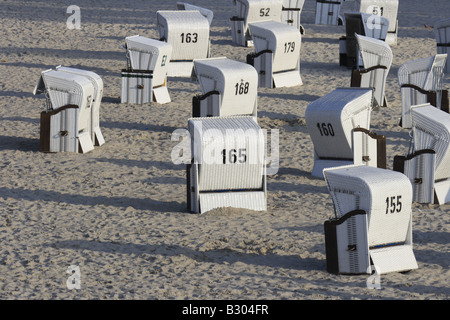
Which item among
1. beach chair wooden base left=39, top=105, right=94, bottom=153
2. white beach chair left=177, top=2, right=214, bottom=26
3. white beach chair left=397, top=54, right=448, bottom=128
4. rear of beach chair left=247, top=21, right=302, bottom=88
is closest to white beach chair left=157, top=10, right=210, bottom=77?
rear of beach chair left=247, top=21, right=302, bottom=88

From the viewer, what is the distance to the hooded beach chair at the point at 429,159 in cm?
1424

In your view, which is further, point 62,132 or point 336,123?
point 62,132

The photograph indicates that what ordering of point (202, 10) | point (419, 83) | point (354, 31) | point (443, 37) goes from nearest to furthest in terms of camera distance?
1. point (419, 83)
2. point (443, 37)
3. point (354, 31)
4. point (202, 10)

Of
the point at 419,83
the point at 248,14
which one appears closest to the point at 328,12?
the point at 248,14

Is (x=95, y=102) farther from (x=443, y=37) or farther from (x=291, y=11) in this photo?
(x=291, y=11)

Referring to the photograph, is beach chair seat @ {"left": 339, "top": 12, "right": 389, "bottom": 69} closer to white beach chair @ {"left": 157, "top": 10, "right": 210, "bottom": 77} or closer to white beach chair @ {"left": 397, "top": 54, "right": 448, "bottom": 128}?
white beach chair @ {"left": 157, "top": 10, "right": 210, "bottom": 77}

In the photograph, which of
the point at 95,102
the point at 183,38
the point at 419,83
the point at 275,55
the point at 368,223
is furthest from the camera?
the point at 183,38

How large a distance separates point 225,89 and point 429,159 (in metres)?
5.33

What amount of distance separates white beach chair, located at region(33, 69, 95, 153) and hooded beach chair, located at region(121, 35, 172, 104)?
3.95 meters

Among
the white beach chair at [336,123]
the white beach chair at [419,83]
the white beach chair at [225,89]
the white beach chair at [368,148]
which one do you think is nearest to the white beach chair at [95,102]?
the white beach chair at [225,89]

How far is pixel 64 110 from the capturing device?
16.9 m

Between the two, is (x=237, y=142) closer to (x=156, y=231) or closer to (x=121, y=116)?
(x=156, y=231)

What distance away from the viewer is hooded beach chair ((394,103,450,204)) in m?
14.2
